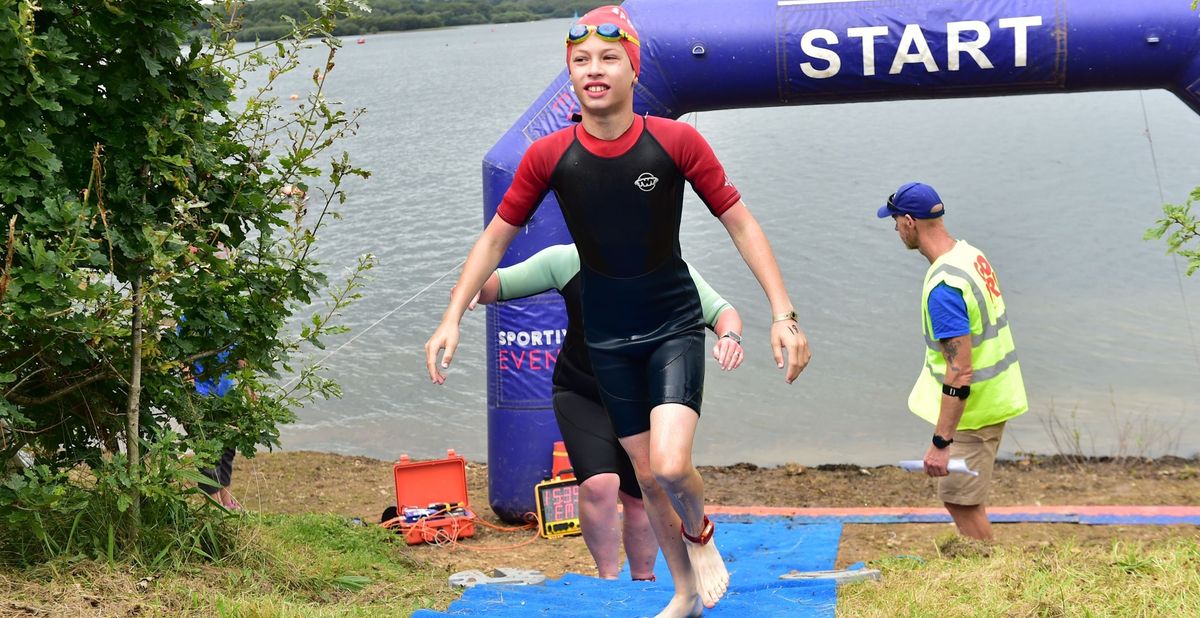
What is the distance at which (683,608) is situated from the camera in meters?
5.07

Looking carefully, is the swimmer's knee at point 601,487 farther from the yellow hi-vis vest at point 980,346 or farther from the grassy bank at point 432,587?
the yellow hi-vis vest at point 980,346

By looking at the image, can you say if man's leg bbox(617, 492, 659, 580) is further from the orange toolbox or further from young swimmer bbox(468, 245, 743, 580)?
the orange toolbox

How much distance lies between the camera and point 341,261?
16.0 meters

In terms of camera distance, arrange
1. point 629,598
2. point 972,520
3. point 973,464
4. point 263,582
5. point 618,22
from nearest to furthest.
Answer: point 618,22 → point 263,582 → point 629,598 → point 973,464 → point 972,520

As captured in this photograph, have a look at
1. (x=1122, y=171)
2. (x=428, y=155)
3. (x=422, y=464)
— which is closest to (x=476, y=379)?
(x=422, y=464)

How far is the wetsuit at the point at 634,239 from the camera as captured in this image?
4.66 m

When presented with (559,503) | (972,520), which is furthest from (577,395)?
(559,503)

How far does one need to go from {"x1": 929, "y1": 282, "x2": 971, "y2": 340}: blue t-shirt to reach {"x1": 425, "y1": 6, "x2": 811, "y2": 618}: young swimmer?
1899 mm

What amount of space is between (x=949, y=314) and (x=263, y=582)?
11.0 feet

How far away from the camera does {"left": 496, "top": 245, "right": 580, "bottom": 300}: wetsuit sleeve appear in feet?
18.3

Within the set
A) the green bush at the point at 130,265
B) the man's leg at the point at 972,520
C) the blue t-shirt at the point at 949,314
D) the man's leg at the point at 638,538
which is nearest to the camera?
the green bush at the point at 130,265

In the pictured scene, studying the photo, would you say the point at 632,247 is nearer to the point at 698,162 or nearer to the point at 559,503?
the point at 698,162

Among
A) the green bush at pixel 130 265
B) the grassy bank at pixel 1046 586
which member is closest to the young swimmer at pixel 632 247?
the grassy bank at pixel 1046 586

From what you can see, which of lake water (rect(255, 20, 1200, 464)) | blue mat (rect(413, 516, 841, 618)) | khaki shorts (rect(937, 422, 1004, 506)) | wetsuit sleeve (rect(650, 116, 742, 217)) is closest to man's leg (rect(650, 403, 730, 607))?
blue mat (rect(413, 516, 841, 618))
